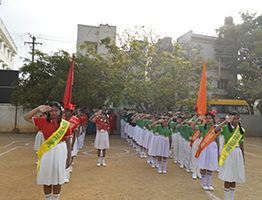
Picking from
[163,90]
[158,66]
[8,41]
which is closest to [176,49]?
[158,66]

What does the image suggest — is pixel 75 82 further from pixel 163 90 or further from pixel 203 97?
pixel 203 97

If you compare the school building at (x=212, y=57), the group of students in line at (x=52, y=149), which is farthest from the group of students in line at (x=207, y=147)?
the school building at (x=212, y=57)

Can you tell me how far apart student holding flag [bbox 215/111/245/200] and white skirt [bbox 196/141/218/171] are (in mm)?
1174

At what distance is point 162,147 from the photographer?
292 inches

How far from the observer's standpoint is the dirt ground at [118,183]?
5301 mm

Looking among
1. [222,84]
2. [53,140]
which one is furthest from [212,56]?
[53,140]

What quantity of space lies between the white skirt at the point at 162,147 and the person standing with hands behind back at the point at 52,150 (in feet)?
13.5

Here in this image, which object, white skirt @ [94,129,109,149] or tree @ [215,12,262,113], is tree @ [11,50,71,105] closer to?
white skirt @ [94,129,109,149]

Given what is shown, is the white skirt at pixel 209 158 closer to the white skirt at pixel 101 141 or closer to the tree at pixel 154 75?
the white skirt at pixel 101 141

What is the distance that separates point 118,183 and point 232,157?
3280 mm

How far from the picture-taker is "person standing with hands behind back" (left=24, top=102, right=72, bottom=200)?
3.76m

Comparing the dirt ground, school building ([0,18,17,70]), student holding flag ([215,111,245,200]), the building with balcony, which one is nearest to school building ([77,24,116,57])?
the building with balcony

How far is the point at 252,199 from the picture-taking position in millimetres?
5320

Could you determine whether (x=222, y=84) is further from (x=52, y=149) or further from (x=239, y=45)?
(x=52, y=149)
